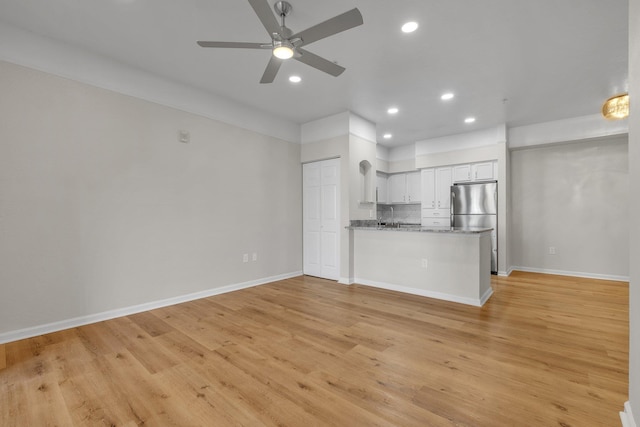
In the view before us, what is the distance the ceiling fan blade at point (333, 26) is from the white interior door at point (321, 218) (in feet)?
9.48

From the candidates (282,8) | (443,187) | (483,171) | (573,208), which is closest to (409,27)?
(282,8)

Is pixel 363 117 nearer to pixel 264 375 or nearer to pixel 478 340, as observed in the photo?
pixel 478 340

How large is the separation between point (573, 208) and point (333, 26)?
5847 millimetres

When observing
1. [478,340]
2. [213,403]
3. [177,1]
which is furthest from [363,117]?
[213,403]

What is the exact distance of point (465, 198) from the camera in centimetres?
580

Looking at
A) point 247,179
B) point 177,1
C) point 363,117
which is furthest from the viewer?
point 363,117

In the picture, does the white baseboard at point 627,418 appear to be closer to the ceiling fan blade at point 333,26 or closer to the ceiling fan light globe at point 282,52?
the ceiling fan blade at point 333,26

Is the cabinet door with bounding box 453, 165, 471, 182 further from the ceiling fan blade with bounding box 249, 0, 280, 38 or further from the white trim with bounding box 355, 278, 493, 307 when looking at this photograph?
the ceiling fan blade with bounding box 249, 0, 280, 38

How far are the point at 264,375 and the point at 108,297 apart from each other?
228cm

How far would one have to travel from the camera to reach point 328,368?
2193mm

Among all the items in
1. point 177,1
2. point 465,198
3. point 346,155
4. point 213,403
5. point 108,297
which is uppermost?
point 177,1

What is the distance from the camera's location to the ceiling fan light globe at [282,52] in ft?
7.35

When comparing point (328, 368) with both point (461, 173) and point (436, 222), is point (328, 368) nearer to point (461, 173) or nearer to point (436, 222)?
point (436, 222)

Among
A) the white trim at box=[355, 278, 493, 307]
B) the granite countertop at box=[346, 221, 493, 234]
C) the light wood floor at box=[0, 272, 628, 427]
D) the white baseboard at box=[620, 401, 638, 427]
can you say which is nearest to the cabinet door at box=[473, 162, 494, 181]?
the granite countertop at box=[346, 221, 493, 234]
